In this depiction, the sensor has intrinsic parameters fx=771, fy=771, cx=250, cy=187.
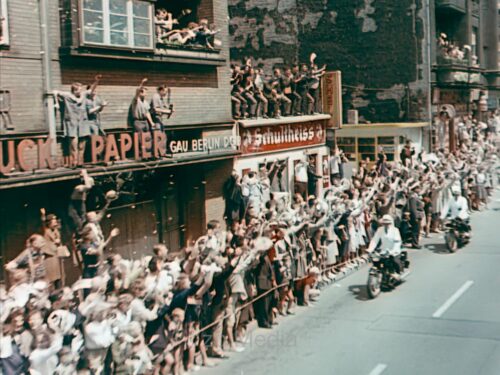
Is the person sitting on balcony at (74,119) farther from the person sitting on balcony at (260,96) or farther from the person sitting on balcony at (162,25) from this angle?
the person sitting on balcony at (260,96)

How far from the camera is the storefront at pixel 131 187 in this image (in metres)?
14.9

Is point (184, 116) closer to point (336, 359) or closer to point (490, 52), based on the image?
point (336, 359)

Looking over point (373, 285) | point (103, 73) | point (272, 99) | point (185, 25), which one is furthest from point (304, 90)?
point (103, 73)

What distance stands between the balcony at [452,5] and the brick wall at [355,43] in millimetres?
2686

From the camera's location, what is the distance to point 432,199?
2697cm

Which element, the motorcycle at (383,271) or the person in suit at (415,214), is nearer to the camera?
the motorcycle at (383,271)

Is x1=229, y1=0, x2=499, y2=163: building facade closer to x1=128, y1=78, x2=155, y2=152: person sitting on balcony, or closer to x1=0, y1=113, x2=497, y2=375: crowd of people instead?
x1=0, y1=113, x2=497, y2=375: crowd of people

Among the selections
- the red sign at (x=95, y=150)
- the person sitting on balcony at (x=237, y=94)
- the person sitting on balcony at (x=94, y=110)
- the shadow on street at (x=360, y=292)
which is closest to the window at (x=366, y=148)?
the person sitting on balcony at (x=237, y=94)

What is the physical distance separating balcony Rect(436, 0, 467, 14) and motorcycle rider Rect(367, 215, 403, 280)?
22.9 m

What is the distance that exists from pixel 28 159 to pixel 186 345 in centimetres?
472

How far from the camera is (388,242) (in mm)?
18812

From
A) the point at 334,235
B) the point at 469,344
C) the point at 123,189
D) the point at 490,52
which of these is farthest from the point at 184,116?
the point at 490,52

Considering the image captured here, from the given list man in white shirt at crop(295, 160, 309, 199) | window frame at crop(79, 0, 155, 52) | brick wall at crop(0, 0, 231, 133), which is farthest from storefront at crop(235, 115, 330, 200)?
window frame at crop(79, 0, 155, 52)

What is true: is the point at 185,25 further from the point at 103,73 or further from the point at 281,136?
the point at 281,136
